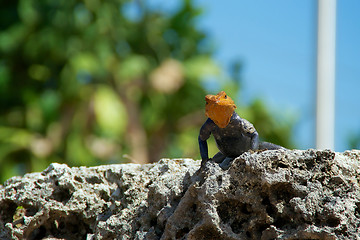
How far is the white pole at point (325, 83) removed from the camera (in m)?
6.48

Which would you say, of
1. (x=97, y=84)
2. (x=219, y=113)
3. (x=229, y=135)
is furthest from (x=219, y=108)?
(x=97, y=84)

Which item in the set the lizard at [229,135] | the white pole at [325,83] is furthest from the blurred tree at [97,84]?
the lizard at [229,135]

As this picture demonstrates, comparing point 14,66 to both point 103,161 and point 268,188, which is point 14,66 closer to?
point 103,161

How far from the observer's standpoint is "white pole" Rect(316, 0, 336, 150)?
6480 millimetres

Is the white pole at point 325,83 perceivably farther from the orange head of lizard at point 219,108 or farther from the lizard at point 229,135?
the orange head of lizard at point 219,108

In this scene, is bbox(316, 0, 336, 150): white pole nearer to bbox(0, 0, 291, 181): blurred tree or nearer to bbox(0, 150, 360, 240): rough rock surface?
bbox(0, 150, 360, 240): rough rock surface

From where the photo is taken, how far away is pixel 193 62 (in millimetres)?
13141

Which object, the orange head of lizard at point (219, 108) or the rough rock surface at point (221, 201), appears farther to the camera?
the orange head of lizard at point (219, 108)

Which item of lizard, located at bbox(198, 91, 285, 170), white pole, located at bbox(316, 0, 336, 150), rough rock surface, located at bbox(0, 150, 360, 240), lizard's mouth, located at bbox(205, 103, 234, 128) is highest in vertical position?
white pole, located at bbox(316, 0, 336, 150)

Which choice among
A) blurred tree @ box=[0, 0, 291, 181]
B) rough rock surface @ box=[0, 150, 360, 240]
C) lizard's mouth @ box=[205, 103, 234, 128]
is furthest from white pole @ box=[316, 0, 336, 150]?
blurred tree @ box=[0, 0, 291, 181]

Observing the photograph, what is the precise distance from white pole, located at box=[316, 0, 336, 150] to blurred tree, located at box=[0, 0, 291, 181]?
200 inches

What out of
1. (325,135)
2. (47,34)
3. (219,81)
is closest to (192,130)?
(219,81)

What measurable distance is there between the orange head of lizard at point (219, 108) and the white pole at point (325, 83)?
4316 mm

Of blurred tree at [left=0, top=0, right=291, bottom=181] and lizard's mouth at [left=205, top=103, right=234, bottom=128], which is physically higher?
blurred tree at [left=0, top=0, right=291, bottom=181]
